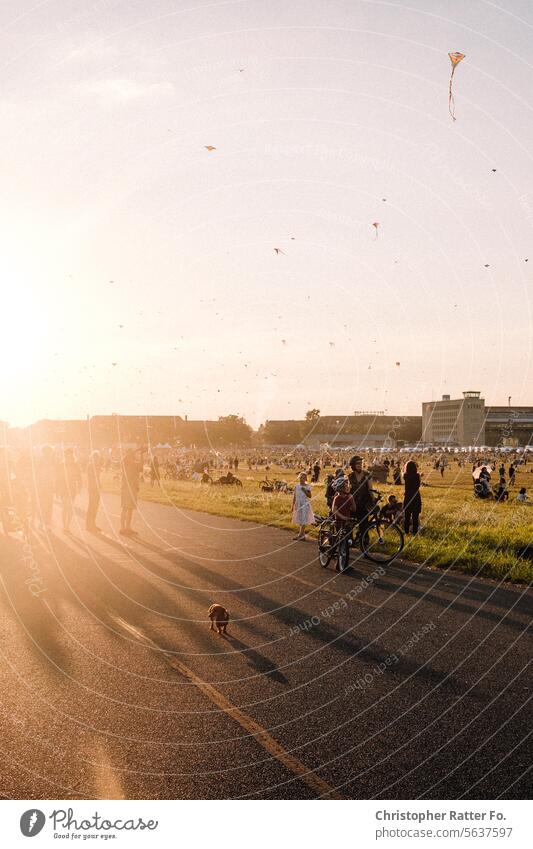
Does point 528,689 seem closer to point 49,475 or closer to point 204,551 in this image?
point 204,551

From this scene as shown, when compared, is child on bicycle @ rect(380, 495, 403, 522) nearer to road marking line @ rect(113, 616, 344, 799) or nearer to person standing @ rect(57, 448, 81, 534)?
road marking line @ rect(113, 616, 344, 799)

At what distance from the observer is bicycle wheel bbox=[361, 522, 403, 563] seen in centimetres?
1616

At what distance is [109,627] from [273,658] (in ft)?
7.84

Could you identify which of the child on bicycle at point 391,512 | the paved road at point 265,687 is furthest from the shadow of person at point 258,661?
the child on bicycle at point 391,512

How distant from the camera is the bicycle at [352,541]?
14.5 meters

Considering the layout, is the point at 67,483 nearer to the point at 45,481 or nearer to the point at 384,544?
the point at 45,481

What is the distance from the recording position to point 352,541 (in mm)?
15328

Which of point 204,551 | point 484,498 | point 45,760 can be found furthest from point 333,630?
point 484,498

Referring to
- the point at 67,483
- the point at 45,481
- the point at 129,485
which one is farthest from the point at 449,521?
the point at 45,481

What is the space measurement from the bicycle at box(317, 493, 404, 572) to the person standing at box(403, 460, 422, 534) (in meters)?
1.51

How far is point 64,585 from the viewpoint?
508 inches

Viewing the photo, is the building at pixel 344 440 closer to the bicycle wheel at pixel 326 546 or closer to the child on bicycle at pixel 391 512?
the child on bicycle at pixel 391 512

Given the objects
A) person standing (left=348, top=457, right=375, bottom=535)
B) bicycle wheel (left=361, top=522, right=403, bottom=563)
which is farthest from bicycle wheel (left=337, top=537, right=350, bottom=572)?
person standing (left=348, top=457, right=375, bottom=535)

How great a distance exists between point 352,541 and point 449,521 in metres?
7.51
